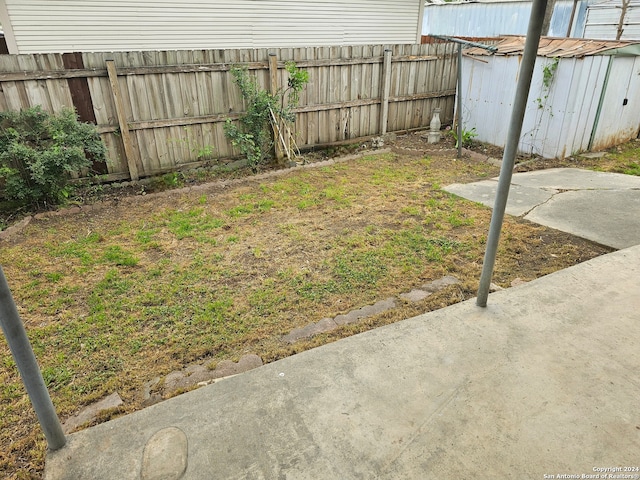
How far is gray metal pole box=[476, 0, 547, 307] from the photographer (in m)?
2.12

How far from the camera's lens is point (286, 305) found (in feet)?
9.95

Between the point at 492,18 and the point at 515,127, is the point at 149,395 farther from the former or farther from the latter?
the point at 492,18

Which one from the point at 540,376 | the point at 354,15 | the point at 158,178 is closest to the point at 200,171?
the point at 158,178

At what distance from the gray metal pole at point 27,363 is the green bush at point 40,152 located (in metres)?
3.48

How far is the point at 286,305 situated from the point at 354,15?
29.8ft

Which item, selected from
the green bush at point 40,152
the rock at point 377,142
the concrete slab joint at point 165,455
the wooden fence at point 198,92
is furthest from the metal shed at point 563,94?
the concrete slab joint at point 165,455

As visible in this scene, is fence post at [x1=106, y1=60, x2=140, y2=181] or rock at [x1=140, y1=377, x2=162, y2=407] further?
fence post at [x1=106, y1=60, x2=140, y2=181]

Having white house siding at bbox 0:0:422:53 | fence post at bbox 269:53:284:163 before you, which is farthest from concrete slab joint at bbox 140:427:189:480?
white house siding at bbox 0:0:422:53

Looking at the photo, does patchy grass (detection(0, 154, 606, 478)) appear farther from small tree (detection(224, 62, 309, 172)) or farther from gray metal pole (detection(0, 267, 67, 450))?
small tree (detection(224, 62, 309, 172))

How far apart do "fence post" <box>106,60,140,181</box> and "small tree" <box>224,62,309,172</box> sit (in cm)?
128

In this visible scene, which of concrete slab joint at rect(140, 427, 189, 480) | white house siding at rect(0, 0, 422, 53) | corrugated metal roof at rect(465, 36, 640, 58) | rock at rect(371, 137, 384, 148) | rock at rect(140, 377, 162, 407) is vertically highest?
white house siding at rect(0, 0, 422, 53)

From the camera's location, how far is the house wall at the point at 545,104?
6020 millimetres

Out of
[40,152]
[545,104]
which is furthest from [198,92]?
[545,104]

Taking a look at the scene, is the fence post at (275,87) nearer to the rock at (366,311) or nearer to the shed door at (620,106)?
the rock at (366,311)
